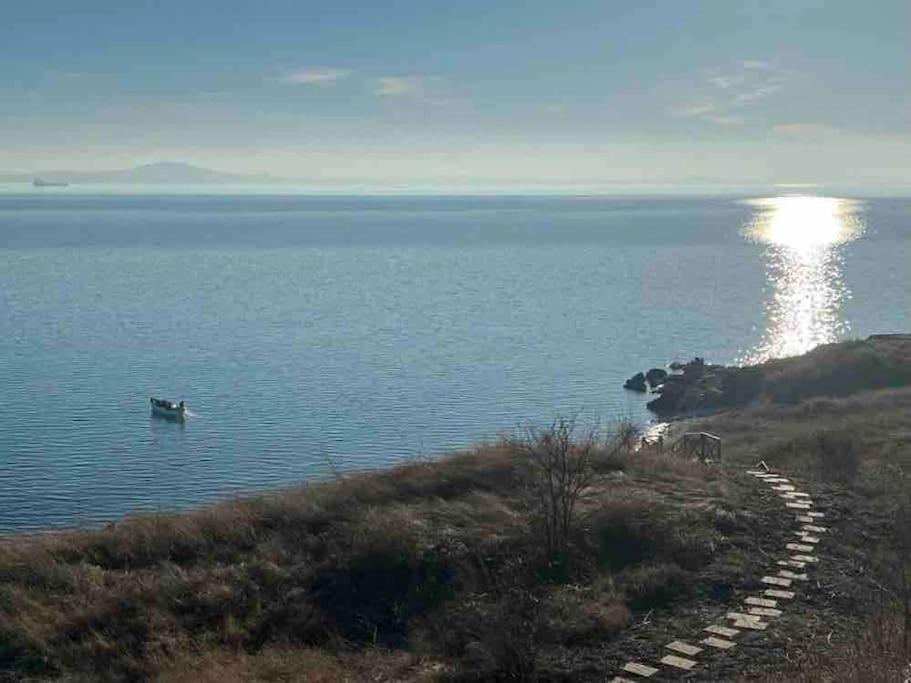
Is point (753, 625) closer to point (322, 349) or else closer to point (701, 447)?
point (701, 447)

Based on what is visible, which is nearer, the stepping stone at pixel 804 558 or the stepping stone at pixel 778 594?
the stepping stone at pixel 778 594

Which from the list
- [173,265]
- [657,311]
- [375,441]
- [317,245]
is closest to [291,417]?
[375,441]

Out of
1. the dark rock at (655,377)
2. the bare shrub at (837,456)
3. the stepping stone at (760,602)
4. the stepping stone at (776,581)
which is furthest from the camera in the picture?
the dark rock at (655,377)

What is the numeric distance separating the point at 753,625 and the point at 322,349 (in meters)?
57.9

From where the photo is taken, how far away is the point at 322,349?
2876 inches

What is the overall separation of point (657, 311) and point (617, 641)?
84.7 m

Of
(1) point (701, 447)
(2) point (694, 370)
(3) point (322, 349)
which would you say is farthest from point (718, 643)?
(3) point (322, 349)

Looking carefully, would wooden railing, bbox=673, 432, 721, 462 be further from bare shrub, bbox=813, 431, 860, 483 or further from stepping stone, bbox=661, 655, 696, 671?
stepping stone, bbox=661, 655, 696, 671

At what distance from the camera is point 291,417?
52000 millimetres

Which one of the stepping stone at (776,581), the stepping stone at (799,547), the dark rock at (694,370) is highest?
the stepping stone at (799,547)

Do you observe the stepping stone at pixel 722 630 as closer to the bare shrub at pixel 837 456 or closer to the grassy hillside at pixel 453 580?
the grassy hillside at pixel 453 580

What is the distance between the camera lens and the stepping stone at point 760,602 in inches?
719

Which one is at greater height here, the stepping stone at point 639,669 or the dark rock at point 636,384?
the stepping stone at point 639,669

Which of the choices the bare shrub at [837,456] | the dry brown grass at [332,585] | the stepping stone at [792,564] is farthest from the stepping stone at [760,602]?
the bare shrub at [837,456]
